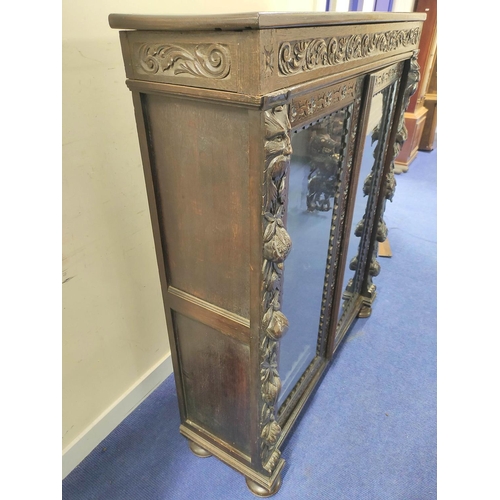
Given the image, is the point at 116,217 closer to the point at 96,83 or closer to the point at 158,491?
the point at 96,83

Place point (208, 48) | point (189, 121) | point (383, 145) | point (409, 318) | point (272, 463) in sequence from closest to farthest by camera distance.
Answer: point (208, 48) < point (189, 121) < point (272, 463) < point (383, 145) < point (409, 318)

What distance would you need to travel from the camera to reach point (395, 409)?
1.52 meters

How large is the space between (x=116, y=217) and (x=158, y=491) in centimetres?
90

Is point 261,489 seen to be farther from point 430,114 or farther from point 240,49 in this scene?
point 430,114

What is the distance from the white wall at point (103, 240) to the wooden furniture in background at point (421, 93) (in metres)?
2.37

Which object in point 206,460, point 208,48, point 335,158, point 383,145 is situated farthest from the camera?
point 383,145

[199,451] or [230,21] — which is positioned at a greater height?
[230,21]

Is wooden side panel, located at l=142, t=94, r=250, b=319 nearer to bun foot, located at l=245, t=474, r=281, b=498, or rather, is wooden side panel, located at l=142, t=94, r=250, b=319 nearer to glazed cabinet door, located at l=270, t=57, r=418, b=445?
glazed cabinet door, located at l=270, t=57, r=418, b=445

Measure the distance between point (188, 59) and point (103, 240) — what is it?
25.2 inches

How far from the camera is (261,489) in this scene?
1.20 meters

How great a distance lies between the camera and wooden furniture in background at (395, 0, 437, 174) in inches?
124

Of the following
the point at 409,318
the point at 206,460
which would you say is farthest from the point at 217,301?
the point at 409,318

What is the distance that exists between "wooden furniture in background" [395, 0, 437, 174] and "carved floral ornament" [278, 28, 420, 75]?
2672 millimetres

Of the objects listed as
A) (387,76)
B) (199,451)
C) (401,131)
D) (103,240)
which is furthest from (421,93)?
(199,451)
